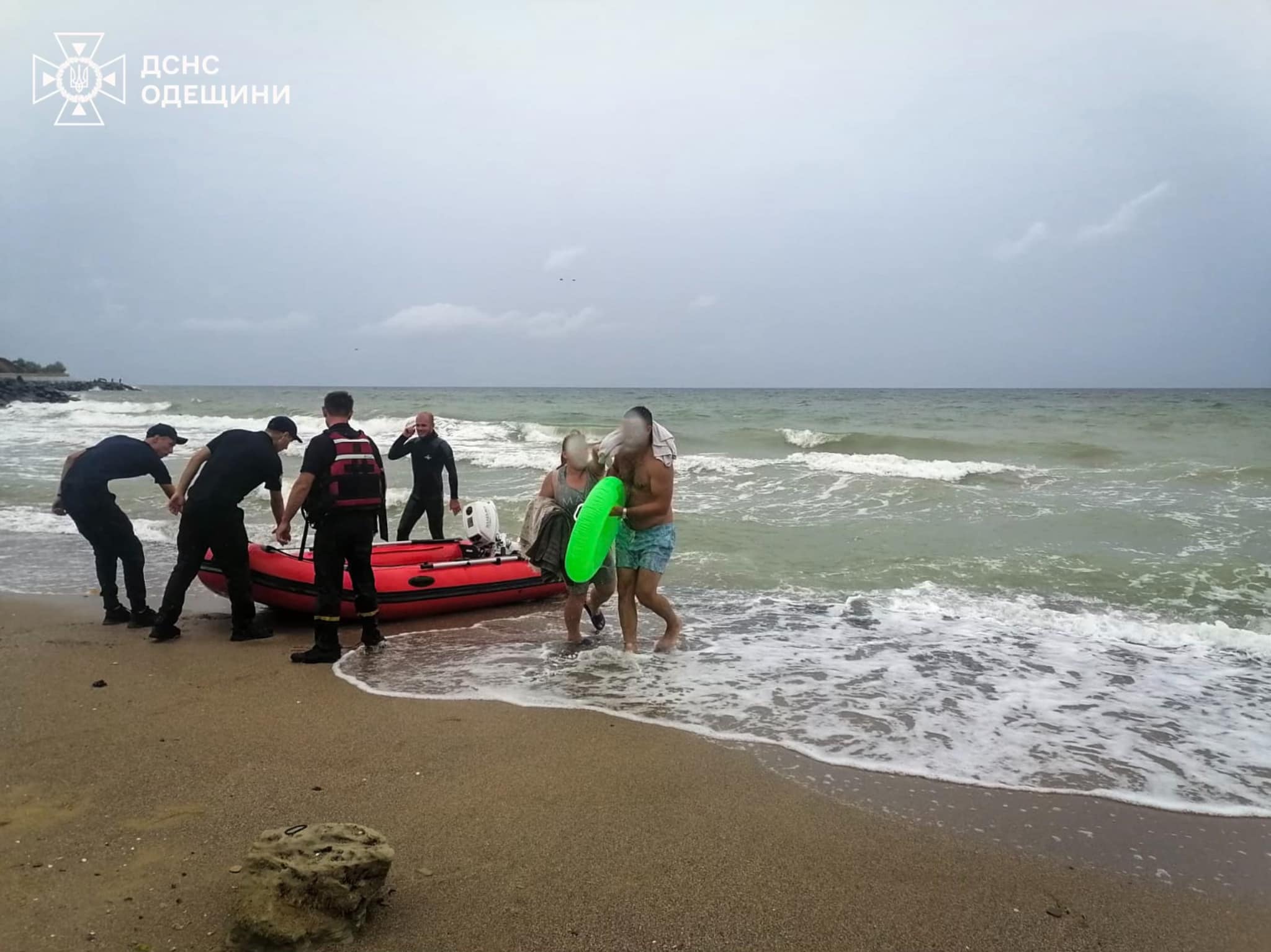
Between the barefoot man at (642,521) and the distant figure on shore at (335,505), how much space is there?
161 centimetres

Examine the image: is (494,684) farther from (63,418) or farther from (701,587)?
(63,418)

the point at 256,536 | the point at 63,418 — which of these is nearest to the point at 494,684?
the point at 256,536

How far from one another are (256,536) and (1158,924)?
9.64m

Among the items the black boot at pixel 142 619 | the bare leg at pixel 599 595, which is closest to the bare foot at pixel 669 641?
the bare leg at pixel 599 595

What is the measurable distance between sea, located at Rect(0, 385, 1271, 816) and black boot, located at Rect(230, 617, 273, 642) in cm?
91

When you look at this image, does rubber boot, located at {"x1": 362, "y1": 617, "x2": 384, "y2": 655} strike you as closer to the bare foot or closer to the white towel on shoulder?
the bare foot

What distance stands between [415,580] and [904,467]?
45.5 ft

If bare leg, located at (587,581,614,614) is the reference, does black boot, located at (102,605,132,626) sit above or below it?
below

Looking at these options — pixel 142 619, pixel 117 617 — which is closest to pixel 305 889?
pixel 142 619

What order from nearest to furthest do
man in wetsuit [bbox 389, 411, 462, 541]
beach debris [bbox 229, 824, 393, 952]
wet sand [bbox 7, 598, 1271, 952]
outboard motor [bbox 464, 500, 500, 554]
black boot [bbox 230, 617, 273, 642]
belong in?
beach debris [bbox 229, 824, 393, 952]
wet sand [bbox 7, 598, 1271, 952]
black boot [bbox 230, 617, 273, 642]
outboard motor [bbox 464, 500, 500, 554]
man in wetsuit [bbox 389, 411, 462, 541]

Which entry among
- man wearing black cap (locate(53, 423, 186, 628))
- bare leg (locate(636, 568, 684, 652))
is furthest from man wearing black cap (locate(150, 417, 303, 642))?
bare leg (locate(636, 568, 684, 652))

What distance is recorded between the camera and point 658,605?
562cm

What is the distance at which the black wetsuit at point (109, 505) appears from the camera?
240 inches

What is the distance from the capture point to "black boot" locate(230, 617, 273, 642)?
19.2 ft
